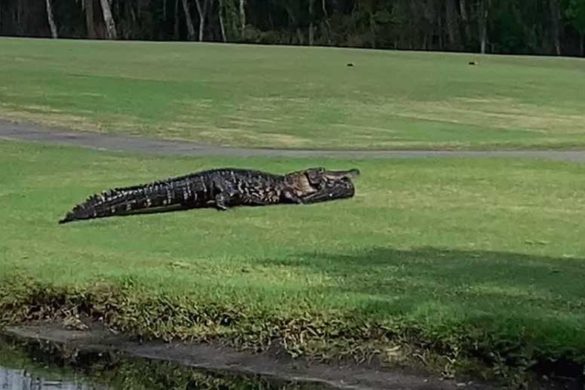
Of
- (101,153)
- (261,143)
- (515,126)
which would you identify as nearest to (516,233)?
(101,153)

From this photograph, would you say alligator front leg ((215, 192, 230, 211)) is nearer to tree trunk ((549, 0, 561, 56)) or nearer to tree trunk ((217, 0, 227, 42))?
tree trunk ((217, 0, 227, 42))

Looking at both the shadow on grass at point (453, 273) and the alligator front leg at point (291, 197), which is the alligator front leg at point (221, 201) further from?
the shadow on grass at point (453, 273)

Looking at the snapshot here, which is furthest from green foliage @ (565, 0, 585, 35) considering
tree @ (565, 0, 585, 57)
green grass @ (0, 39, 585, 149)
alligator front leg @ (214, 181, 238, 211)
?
alligator front leg @ (214, 181, 238, 211)

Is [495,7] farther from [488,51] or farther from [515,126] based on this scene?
[515,126]

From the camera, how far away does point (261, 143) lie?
81.6 ft

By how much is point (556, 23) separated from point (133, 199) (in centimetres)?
6825

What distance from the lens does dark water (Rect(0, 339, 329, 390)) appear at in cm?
895

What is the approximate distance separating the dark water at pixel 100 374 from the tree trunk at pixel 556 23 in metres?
72.0

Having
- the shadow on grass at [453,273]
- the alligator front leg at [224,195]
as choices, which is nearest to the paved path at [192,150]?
the alligator front leg at [224,195]

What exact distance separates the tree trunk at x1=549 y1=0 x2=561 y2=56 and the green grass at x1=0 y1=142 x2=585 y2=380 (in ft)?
211

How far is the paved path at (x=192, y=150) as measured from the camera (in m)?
22.3

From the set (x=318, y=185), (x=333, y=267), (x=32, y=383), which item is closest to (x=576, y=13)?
(x=318, y=185)

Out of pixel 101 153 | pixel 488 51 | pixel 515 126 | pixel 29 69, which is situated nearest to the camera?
pixel 101 153

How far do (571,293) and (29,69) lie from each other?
3024 centimetres
